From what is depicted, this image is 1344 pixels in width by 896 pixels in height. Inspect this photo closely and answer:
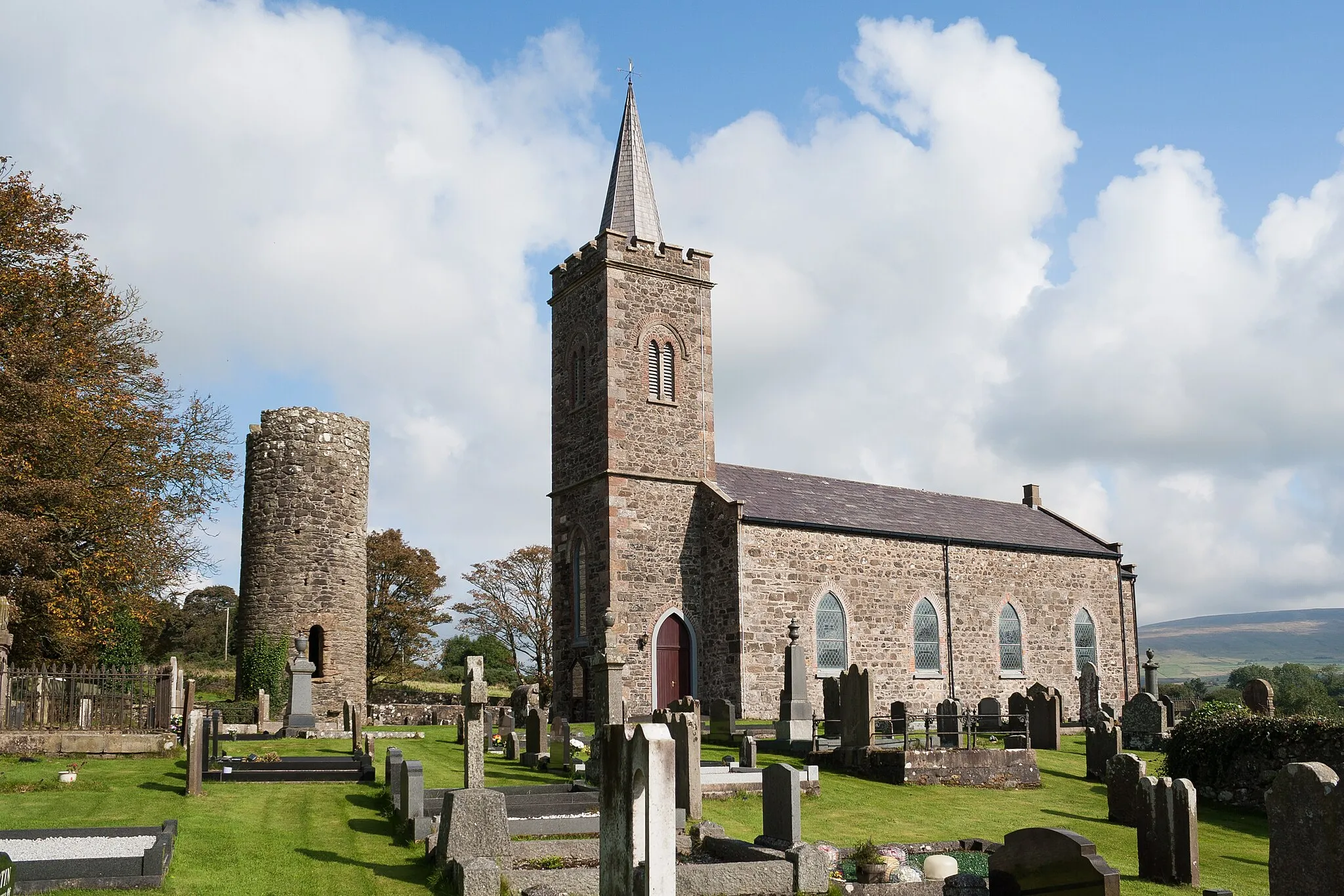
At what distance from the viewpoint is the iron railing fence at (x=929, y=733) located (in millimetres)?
19531

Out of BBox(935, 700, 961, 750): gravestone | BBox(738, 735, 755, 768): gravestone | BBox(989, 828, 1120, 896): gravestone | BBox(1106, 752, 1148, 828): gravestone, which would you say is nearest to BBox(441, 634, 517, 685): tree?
BBox(935, 700, 961, 750): gravestone

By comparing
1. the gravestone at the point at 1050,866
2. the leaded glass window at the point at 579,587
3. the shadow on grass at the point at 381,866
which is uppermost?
the leaded glass window at the point at 579,587

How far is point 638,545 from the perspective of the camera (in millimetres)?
27734

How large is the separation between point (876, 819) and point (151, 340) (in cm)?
2424

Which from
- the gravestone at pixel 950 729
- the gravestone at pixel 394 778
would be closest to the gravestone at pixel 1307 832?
the gravestone at pixel 394 778

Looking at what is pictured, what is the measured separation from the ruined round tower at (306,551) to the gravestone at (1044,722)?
17.7 m

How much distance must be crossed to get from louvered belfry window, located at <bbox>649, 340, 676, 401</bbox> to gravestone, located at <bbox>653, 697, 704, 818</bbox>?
49.2 ft

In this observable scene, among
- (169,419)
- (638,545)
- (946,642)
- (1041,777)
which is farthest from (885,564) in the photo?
(169,419)

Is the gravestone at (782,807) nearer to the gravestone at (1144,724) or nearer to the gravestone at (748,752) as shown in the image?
the gravestone at (748,752)

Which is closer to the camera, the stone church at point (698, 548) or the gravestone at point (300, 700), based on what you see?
the gravestone at point (300, 700)

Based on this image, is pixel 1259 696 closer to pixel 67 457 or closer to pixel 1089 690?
pixel 1089 690

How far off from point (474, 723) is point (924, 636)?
2147 centimetres

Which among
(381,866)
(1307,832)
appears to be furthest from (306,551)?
(1307,832)

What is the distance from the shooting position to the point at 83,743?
1814 cm
